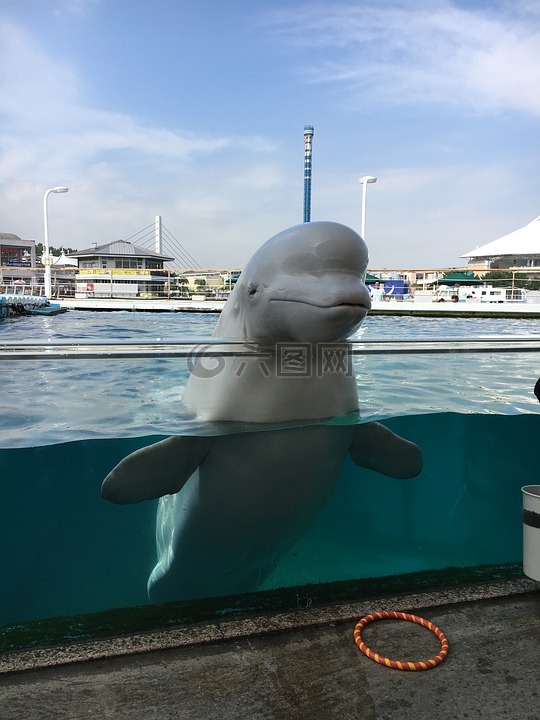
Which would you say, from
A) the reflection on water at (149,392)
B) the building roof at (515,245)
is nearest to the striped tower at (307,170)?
the building roof at (515,245)

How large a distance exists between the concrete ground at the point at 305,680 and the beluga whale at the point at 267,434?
830 millimetres

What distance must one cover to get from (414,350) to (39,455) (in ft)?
8.60

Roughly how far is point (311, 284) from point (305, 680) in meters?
1.69

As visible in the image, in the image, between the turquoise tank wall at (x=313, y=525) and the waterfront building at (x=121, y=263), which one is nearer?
the turquoise tank wall at (x=313, y=525)

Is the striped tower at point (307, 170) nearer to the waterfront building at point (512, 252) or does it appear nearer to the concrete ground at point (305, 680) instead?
the waterfront building at point (512, 252)

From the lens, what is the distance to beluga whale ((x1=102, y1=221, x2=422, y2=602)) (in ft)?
9.66

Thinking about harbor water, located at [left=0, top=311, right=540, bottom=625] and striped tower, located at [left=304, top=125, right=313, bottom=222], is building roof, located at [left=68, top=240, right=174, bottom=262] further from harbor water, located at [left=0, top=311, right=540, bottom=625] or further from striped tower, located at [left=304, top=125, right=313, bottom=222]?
harbor water, located at [left=0, top=311, right=540, bottom=625]

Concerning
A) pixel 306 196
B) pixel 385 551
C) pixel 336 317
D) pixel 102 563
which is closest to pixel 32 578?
pixel 102 563

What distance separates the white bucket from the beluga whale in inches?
31.7

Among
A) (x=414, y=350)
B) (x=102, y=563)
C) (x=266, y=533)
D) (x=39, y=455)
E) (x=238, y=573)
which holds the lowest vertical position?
(x=102, y=563)

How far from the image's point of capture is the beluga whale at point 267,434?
2.95 metres

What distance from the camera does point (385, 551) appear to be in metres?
4.25

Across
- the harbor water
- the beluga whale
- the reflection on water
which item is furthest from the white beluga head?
the harbor water

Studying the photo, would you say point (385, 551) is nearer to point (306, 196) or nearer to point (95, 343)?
point (95, 343)
